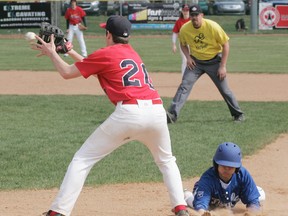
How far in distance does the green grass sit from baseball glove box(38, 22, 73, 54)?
7.71 ft

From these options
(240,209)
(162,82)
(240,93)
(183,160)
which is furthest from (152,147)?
(162,82)

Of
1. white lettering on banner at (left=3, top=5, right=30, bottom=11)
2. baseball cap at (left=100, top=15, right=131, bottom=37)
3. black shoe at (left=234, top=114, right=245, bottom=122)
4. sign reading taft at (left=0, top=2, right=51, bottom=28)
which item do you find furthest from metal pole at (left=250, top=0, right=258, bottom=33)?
baseball cap at (left=100, top=15, right=131, bottom=37)

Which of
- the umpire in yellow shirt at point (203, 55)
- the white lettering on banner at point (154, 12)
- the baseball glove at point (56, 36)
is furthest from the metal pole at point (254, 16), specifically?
the baseball glove at point (56, 36)

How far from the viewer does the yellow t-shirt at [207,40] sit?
13.3m

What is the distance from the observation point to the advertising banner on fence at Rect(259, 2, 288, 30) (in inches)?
1519

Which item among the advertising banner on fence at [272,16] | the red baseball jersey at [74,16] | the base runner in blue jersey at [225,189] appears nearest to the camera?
the base runner in blue jersey at [225,189]

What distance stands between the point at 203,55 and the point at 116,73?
651cm

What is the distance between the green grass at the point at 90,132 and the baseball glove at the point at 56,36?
235 centimetres

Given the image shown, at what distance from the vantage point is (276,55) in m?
28.1

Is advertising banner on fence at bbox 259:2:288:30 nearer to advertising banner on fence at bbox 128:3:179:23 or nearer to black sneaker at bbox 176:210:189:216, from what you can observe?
advertising banner on fence at bbox 128:3:179:23

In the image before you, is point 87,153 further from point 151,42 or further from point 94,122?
point 151,42

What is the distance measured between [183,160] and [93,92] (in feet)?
25.3

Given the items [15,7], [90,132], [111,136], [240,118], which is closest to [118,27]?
[111,136]

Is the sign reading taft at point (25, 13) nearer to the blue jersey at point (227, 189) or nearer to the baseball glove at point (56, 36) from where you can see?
the baseball glove at point (56, 36)
